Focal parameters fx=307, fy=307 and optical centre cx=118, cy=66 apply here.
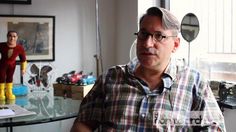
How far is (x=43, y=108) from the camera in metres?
1.93

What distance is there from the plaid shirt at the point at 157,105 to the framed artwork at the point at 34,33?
1.64m

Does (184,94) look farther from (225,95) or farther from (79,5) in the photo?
Answer: (79,5)

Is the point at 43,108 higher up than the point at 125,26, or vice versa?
the point at 125,26

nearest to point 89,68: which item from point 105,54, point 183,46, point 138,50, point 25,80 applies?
point 105,54

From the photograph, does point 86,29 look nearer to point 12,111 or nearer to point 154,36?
point 12,111

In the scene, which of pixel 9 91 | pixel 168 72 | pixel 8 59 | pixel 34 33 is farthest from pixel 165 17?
pixel 34 33

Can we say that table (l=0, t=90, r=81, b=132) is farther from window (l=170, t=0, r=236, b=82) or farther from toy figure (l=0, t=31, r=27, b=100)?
window (l=170, t=0, r=236, b=82)

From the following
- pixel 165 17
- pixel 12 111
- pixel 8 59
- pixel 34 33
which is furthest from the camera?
pixel 34 33

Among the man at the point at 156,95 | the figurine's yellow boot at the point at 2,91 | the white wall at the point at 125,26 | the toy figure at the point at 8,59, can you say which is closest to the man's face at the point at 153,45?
the man at the point at 156,95

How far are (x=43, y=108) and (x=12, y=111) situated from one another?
0.23 m

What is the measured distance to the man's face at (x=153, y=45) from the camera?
4.17 feet


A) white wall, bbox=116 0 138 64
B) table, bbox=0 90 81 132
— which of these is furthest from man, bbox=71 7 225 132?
white wall, bbox=116 0 138 64

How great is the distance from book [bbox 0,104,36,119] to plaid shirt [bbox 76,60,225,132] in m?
0.47

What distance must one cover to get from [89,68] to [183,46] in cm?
100
